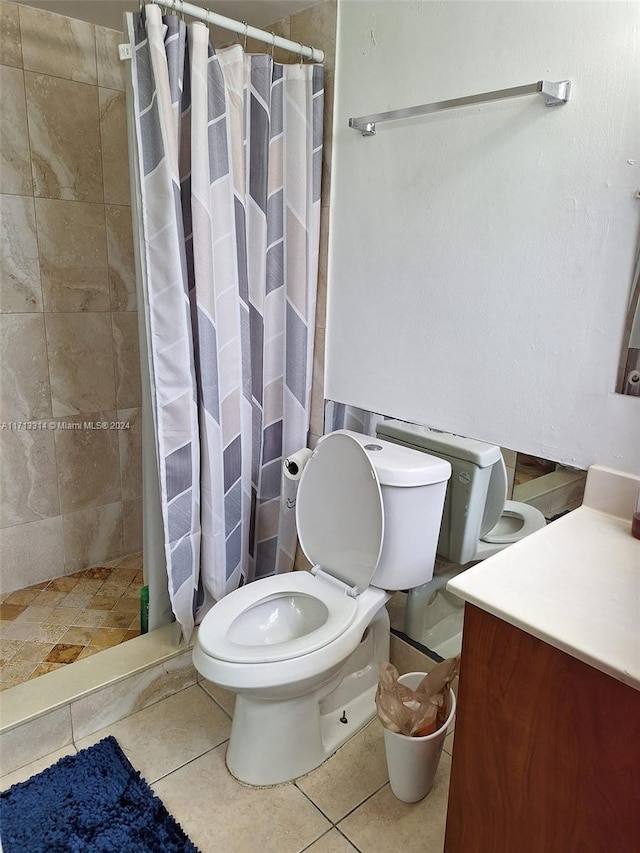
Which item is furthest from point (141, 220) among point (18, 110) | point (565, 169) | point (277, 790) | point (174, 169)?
point (277, 790)

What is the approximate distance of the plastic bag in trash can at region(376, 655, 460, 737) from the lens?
1553mm

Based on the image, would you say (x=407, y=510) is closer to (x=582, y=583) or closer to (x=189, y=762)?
(x=582, y=583)

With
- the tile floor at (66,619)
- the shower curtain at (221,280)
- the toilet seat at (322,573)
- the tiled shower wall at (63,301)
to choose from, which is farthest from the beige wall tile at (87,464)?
the toilet seat at (322,573)

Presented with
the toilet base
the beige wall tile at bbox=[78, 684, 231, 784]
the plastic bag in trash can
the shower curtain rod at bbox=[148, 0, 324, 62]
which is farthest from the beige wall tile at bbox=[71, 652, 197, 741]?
the shower curtain rod at bbox=[148, 0, 324, 62]

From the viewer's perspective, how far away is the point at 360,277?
1.83 meters

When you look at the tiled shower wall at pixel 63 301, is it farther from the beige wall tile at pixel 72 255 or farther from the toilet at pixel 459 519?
the toilet at pixel 459 519

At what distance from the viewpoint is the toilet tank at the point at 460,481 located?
1.60 m

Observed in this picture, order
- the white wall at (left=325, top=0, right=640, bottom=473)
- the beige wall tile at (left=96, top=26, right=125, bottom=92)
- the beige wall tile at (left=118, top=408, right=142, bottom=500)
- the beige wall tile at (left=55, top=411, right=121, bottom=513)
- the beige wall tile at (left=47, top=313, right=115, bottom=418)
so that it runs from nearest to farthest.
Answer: the white wall at (left=325, top=0, right=640, bottom=473) → the beige wall tile at (left=96, top=26, right=125, bottom=92) → the beige wall tile at (left=47, top=313, right=115, bottom=418) → the beige wall tile at (left=55, top=411, right=121, bottom=513) → the beige wall tile at (left=118, top=408, right=142, bottom=500)

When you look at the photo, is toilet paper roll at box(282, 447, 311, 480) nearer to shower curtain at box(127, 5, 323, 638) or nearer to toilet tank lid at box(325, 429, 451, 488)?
shower curtain at box(127, 5, 323, 638)

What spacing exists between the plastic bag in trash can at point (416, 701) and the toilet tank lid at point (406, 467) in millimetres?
493

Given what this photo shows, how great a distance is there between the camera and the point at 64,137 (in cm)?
217

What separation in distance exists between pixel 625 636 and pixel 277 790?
1.15 metres

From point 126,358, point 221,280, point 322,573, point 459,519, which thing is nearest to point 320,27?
point 221,280

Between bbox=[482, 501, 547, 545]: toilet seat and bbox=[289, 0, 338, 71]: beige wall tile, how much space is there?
1.38 meters
